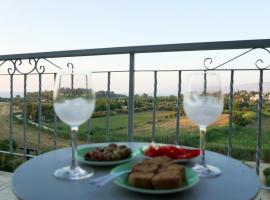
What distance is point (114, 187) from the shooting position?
0.71 meters

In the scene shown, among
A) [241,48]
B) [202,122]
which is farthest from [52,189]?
[241,48]

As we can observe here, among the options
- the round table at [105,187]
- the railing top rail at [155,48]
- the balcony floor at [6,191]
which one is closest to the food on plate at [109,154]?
→ the round table at [105,187]

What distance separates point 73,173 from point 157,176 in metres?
0.25

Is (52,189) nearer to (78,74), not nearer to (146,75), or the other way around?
(78,74)

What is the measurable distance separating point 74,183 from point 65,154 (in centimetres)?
28

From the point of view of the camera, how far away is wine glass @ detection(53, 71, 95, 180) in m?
0.76

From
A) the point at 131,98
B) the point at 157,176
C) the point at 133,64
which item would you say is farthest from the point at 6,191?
the point at 157,176

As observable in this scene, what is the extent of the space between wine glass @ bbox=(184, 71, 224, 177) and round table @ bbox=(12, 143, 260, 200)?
0.19 ft

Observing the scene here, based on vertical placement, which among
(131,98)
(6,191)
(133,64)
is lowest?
(6,191)

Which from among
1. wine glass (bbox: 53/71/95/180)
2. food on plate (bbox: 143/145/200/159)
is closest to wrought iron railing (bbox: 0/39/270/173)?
food on plate (bbox: 143/145/200/159)

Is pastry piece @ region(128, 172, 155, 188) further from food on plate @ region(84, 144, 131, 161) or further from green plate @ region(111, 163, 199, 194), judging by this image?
food on plate @ region(84, 144, 131, 161)

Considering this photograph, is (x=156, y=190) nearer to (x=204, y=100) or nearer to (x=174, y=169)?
(x=174, y=169)

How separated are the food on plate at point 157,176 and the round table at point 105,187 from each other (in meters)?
0.03

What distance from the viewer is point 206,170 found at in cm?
82
